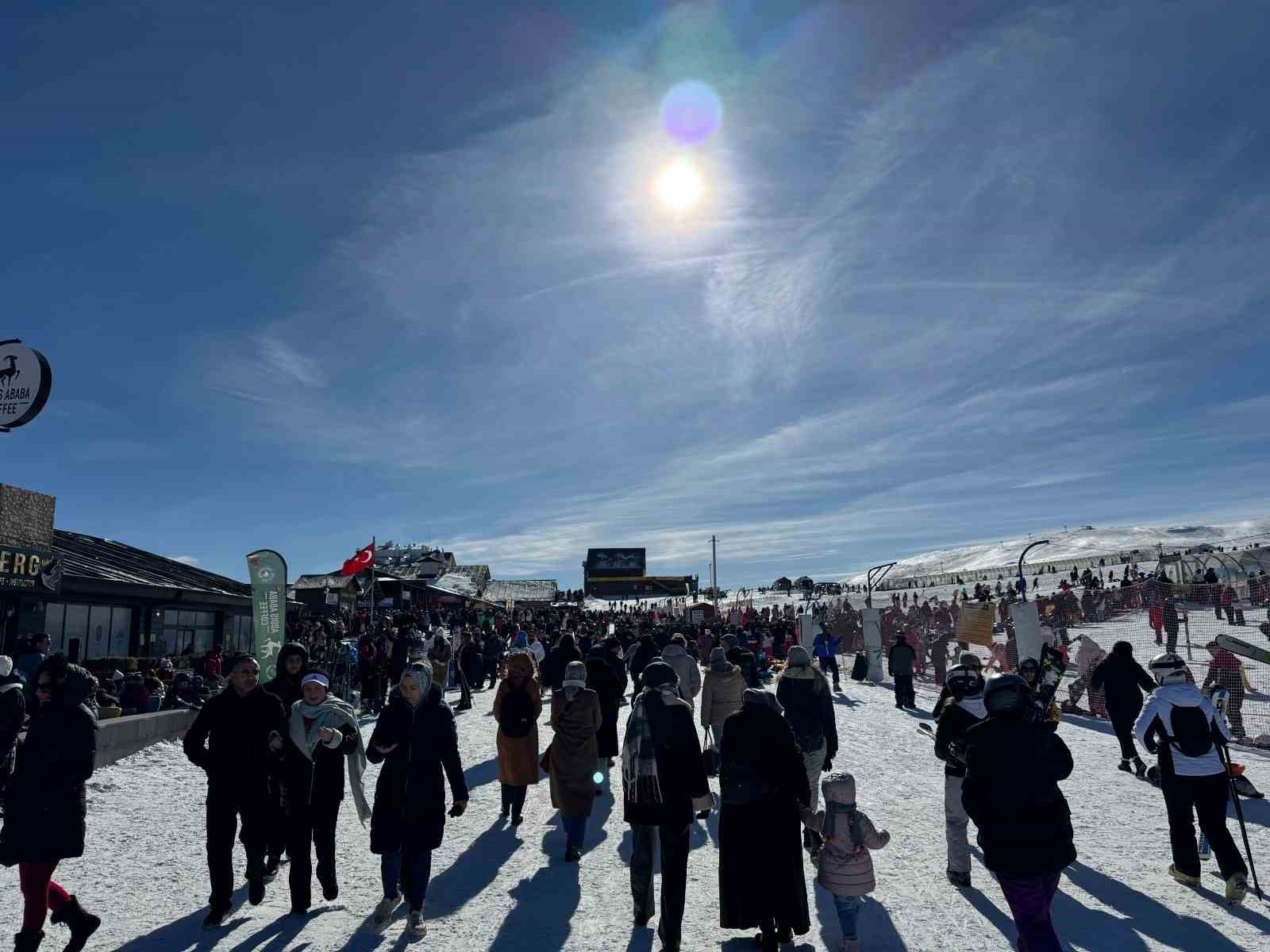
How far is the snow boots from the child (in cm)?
413

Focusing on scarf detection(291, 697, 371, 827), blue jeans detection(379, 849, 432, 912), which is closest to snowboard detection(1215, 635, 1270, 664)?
blue jeans detection(379, 849, 432, 912)

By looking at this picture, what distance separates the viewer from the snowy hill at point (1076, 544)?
279 ft

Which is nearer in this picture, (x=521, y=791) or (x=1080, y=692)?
(x=521, y=791)

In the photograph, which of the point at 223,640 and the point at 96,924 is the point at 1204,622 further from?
the point at 223,640

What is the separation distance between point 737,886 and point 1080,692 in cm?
1301

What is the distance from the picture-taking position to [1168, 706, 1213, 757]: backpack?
18.1 ft

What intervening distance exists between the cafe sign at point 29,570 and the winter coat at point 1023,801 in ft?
56.2

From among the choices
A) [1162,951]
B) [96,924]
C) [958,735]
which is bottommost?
[1162,951]

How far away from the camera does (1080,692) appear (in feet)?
48.7

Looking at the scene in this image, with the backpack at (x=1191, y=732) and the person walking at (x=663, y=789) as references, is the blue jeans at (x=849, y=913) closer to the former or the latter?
the person walking at (x=663, y=789)

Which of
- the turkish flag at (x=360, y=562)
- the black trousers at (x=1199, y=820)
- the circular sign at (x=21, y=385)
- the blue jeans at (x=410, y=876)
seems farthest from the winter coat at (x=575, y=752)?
the turkish flag at (x=360, y=562)

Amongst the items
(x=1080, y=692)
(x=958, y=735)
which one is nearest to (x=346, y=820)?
(x=958, y=735)

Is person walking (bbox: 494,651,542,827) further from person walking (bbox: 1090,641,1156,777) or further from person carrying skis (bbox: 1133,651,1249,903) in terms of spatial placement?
person walking (bbox: 1090,641,1156,777)

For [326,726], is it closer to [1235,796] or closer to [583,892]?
[583,892]
